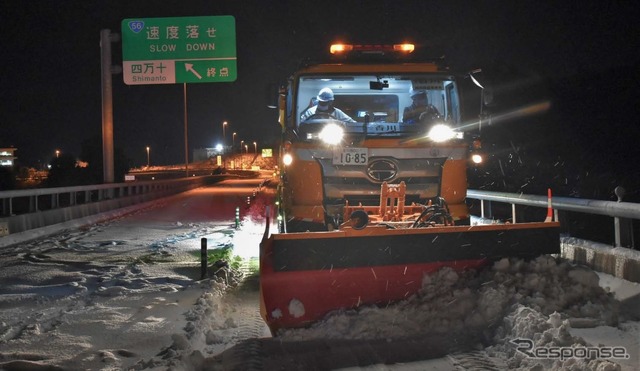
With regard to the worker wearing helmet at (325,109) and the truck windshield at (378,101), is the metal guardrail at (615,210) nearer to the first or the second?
the truck windshield at (378,101)

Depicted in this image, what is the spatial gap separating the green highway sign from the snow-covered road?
16483 mm

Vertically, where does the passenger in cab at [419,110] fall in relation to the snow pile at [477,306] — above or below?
above

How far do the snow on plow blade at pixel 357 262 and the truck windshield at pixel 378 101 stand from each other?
2.22m

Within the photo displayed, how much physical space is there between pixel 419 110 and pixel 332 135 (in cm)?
138

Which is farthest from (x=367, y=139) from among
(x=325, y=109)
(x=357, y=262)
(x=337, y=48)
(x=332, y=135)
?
(x=357, y=262)

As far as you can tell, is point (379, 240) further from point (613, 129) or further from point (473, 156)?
point (613, 129)

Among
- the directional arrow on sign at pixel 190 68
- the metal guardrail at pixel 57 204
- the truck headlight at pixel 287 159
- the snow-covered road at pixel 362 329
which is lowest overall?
the snow-covered road at pixel 362 329

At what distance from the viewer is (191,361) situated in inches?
216

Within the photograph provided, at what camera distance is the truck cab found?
8.46 meters

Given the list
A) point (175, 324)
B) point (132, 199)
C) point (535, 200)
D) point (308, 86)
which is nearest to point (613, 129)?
point (132, 199)

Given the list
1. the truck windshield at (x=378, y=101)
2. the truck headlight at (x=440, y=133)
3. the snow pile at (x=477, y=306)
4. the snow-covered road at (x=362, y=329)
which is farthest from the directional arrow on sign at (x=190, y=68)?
the snow pile at (x=477, y=306)

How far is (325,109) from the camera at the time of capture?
892 centimetres

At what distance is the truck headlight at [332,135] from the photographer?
846cm

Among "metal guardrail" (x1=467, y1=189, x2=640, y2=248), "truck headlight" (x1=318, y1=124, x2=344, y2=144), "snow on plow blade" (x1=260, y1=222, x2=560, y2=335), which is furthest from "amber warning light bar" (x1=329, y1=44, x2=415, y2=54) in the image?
"snow on plow blade" (x1=260, y1=222, x2=560, y2=335)
